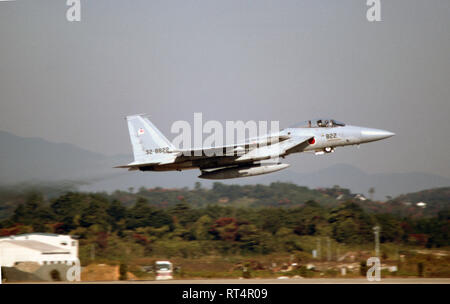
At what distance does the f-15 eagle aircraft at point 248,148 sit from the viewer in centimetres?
2189

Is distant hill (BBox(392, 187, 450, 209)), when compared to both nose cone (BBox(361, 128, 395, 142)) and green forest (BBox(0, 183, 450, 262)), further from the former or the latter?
nose cone (BBox(361, 128, 395, 142))

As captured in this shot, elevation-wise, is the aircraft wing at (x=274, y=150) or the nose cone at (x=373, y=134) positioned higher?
the nose cone at (x=373, y=134)

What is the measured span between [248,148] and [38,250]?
1163cm

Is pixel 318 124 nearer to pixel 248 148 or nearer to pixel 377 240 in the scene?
pixel 248 148

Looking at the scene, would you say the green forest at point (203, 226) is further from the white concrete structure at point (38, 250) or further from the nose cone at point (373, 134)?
the nose cone at point (373, 134)

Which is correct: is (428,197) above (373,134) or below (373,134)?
below

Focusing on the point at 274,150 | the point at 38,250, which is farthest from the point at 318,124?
the point at 38,250

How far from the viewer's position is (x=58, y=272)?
25516 millimetres

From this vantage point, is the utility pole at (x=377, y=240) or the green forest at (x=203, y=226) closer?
the utility pole at (x=377, y=240)

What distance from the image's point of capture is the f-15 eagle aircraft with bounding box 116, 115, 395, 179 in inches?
862

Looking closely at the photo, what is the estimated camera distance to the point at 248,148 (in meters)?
21.8

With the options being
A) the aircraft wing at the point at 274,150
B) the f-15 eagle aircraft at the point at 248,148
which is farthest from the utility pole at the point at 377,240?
the aircraft wing at the point at 274,150
